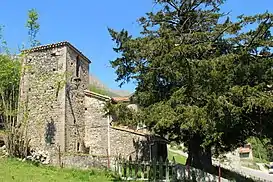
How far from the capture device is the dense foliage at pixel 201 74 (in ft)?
44.1

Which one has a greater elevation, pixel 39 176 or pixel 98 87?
pixel 98 87

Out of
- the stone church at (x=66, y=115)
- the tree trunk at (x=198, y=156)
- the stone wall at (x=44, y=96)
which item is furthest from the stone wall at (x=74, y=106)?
the tree trunk at (x=198, y=156)

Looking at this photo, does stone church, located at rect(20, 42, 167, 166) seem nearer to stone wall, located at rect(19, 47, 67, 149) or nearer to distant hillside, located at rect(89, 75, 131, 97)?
stone wall, located at rect(19, 47, 67, 149)

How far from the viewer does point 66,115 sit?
22.4m

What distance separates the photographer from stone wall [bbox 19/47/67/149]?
22.3m

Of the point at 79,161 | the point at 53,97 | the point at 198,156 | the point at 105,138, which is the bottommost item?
the point at 79,161

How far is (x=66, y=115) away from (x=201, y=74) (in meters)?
11.5

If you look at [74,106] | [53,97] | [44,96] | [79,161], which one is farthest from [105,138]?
[44,96]

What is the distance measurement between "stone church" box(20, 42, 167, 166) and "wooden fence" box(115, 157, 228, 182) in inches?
200

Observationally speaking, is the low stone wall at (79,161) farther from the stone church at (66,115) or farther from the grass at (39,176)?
the grass at (39,176)

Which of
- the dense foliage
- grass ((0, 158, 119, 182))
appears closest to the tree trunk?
the dense foliage

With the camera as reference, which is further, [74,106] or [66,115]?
[74,106]

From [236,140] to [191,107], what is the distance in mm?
7027

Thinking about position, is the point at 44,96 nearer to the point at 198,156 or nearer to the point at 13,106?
the point at 13,106
